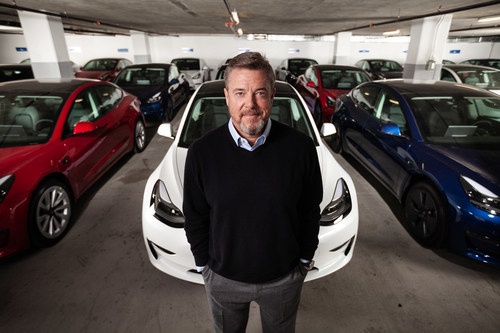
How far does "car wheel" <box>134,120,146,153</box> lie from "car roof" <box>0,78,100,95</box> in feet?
4.37

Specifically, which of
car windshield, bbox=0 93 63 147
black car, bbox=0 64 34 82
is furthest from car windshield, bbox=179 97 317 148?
black car, bbox=0 64 34 82

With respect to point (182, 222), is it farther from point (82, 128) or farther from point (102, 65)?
point (102, 65)

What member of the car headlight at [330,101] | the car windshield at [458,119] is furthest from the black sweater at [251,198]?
the car headlight at [330,101]

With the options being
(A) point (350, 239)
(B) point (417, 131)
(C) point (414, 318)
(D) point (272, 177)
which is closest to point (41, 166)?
(D) point (272, 177)

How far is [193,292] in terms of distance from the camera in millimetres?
2221

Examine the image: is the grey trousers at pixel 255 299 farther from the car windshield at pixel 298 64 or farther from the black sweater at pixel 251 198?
the car windshield at pixel 298 64

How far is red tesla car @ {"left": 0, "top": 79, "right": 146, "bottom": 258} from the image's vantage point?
2.36m

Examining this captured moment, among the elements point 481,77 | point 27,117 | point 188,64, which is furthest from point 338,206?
point 188,64

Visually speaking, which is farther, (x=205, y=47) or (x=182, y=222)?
(x=205, y=47)

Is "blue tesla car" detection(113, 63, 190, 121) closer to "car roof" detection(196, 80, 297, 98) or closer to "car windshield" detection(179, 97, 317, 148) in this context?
"car roof" detection(196, 80, 297, 98)

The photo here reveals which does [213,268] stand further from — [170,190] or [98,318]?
[98,318]

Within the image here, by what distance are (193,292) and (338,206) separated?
1.25 m

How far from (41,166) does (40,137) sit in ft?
1.56

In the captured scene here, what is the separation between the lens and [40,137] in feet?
9.48
